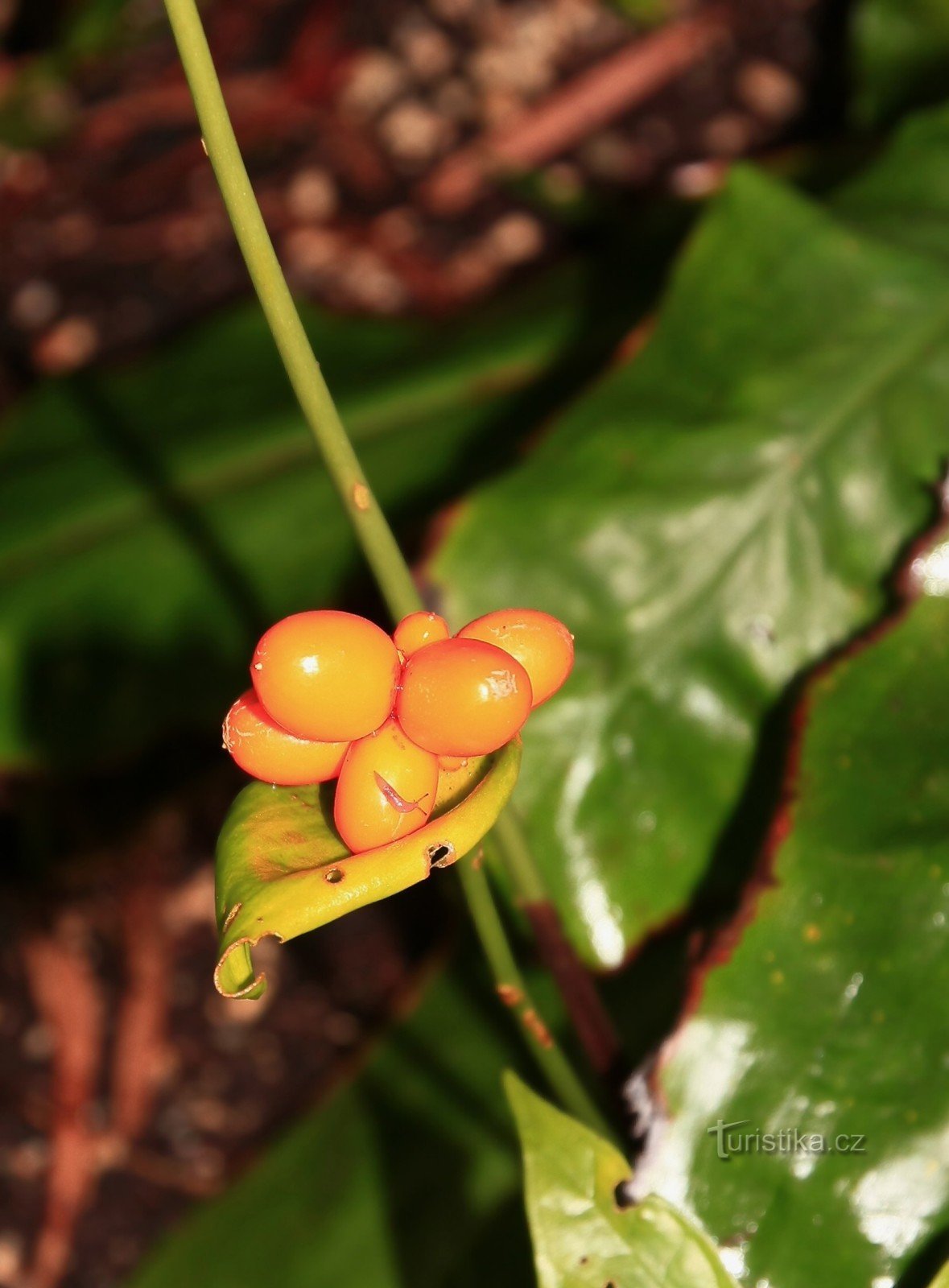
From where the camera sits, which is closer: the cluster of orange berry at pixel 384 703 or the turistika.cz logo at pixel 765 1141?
the cluster of orange berry at pixel 384 703

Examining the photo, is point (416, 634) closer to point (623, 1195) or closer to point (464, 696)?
point (464, 696)

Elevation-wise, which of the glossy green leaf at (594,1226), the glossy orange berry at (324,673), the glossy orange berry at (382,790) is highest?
the glossy orange berry at (324,673)

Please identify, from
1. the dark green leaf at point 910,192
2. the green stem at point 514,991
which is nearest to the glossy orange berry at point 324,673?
the green stem at point 514,991

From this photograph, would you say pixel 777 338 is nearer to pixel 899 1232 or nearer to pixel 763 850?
pixel 763 850

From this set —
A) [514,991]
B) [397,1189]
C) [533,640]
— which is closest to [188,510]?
[397,1189]

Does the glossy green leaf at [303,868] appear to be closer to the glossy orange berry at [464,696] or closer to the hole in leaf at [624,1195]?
the glossy orange berry at [464,696]

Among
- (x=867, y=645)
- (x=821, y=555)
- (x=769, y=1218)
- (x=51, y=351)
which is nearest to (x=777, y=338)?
(x=821, y=555)

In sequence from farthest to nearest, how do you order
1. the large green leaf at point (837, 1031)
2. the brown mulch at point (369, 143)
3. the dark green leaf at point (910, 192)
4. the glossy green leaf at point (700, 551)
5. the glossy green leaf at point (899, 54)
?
the brown mulch at point (369, 143)
the glossy green leaf at point (899, 54)
the dark green leaf at point (910, 192)
the glossy green leaf at point (700, 551)
the large green leaf at point (837, 1031)
